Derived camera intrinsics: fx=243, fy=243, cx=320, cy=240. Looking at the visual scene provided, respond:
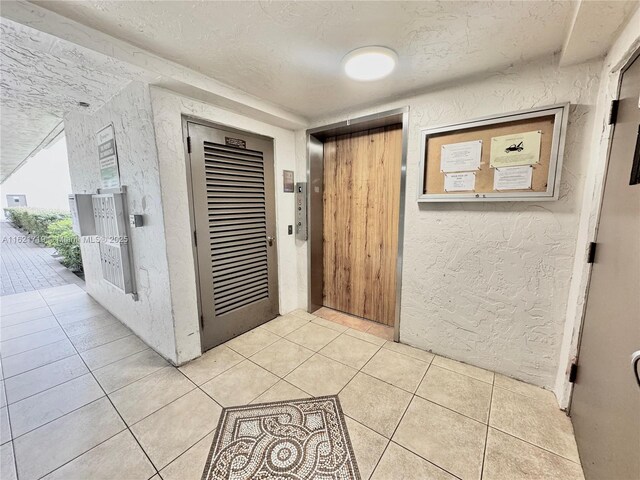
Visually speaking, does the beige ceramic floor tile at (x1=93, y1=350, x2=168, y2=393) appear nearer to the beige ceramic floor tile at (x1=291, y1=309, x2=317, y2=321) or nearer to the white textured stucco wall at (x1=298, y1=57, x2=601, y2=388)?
the beige ceramic floor tile at (x1=291, y1=309, x2=317, y2=321)

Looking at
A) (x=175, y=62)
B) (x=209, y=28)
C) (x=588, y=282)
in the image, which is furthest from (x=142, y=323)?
(x=588, y=282)

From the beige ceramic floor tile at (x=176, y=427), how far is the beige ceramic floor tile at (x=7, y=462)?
452 mm

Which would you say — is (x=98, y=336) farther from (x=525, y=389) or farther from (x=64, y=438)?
(x=525, y=389)

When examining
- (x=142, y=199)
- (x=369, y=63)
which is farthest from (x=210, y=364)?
(x=369, y=63)

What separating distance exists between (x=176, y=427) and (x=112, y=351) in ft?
4.07

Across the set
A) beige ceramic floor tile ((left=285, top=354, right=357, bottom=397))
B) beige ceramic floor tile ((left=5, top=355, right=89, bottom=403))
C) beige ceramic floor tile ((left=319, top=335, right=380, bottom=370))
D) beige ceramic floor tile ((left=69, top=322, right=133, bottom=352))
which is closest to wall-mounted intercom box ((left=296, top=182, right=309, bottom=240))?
beige ceramic floor tile ((left=319, top=335, right=380, bottom=370))

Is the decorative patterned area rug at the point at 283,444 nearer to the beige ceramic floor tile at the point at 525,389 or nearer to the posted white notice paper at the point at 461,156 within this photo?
the beige ceramic floor tile at the point at 525,389

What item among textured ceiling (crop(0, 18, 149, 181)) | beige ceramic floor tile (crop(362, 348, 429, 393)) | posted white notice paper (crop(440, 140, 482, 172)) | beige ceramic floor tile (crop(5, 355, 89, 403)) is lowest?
beige ceramic floor tile (crop(5, 355, 89, 403))

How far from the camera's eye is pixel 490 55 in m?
1.46

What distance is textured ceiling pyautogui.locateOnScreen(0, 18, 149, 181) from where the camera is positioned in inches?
49.4

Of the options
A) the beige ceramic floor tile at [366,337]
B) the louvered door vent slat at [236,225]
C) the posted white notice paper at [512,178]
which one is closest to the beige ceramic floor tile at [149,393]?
the louvered door vent slat at [236,225]

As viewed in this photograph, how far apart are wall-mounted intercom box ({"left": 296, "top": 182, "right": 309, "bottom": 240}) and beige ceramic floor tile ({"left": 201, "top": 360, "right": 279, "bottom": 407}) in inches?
54.5

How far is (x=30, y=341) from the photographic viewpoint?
7.52 feet

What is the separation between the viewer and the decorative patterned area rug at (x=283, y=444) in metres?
1.15
